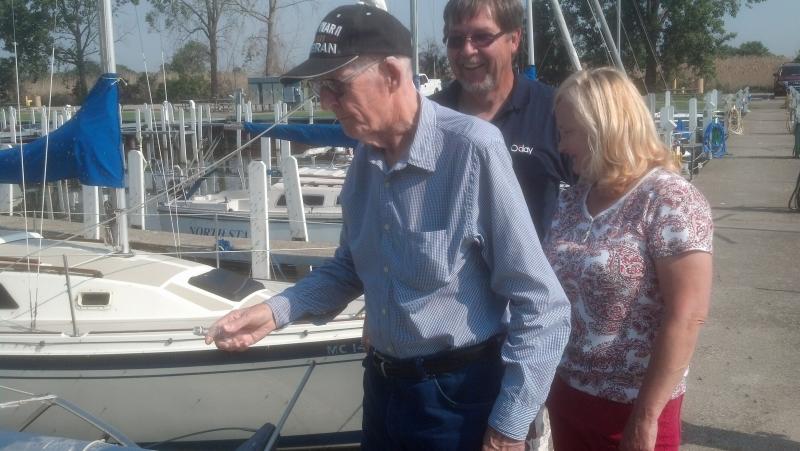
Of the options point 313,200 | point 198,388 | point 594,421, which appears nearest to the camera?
point 594,421

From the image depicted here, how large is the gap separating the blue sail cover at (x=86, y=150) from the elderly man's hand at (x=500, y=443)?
502cm

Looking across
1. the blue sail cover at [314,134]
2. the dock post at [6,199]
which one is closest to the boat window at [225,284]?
the blue sail cover at [314,134]

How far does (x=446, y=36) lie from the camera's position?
2883mm

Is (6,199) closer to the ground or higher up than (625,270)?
closer to the ground

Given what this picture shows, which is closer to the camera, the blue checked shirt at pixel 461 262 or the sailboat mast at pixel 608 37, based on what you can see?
the blue checked shirt at pixel 461 262

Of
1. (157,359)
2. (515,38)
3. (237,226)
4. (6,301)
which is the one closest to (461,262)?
(515,38)

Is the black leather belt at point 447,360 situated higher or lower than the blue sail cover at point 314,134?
lower

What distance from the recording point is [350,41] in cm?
194

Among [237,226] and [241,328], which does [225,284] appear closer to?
[241,328]

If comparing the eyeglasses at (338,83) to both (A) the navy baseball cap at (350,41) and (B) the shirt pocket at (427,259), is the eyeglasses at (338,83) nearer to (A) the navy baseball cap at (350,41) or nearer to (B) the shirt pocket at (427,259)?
(A) the navy baseball cap at (350,41)

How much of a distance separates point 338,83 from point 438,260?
0.46 metres

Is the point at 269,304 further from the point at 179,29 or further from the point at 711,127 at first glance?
the point at 711,127

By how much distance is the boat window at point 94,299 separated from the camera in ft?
18.3

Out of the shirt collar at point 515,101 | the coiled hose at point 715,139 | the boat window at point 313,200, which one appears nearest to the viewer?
the shirt collar at point 515,101
